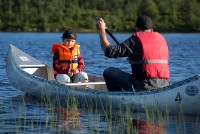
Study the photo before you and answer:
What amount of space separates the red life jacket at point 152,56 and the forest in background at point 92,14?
122 m

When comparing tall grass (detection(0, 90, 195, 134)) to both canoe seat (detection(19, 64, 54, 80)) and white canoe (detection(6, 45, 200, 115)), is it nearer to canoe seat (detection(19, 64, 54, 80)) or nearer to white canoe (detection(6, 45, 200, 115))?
white canoe (detection(6, 45, 200, 115))

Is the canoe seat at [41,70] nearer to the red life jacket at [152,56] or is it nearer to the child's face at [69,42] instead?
the child's face at [69,42]

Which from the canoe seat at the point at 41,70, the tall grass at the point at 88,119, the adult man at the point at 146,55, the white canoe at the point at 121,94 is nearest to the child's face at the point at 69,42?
the white canoe at the point at 121,94

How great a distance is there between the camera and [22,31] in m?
134

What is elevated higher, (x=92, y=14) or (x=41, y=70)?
(x=92, y=14)

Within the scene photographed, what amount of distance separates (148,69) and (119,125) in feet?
5.06

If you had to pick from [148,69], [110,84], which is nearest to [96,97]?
[110,84]

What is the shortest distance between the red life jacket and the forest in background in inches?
4804

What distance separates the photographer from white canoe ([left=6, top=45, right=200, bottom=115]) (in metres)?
12.2

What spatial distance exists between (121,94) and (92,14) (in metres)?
141

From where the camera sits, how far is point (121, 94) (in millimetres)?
12812

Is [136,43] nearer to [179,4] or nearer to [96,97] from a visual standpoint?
[96,97]

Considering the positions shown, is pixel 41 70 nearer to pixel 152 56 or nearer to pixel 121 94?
pixel 121 94

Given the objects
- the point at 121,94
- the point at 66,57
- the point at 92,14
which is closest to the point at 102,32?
the point at 121,94
